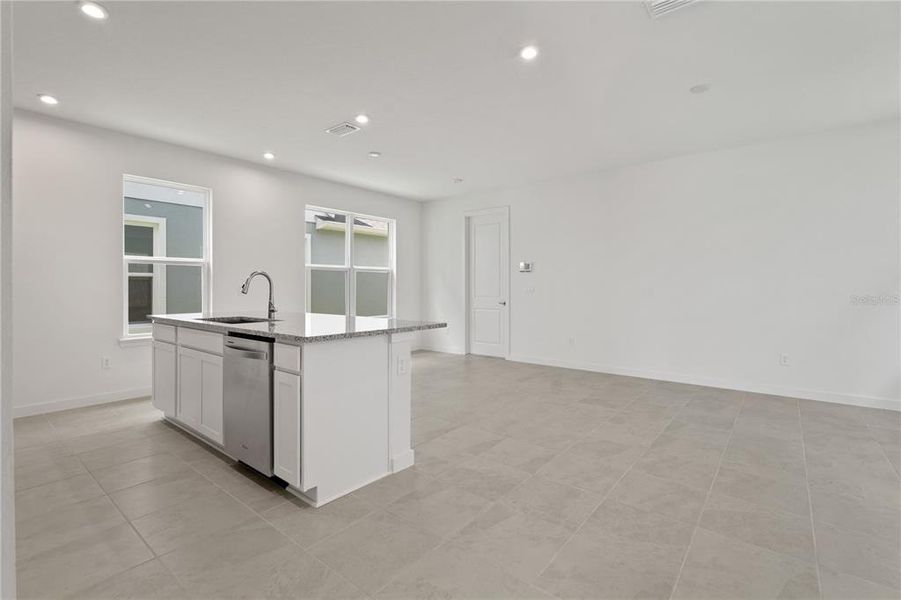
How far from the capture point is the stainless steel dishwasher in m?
2.38

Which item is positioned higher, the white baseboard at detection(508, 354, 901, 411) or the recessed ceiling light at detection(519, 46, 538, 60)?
the recessed ceiling light at detection(519, 46, 538, 60)

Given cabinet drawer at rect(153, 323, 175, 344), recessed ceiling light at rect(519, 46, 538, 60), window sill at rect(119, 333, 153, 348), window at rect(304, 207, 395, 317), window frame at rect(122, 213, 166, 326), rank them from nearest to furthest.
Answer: recessed ceiling light at rect(519, 46, 538, 60)
cabinet drawer at rect(153, 323, 175, 344)
window sill at rect(119, 333, 153, 348)
window frame at rect(122, 213, 166, 326)
window at rect(304, 207, 395, 317)

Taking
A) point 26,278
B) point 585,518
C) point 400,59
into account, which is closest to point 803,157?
point 400,59

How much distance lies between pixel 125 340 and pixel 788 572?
5.48m

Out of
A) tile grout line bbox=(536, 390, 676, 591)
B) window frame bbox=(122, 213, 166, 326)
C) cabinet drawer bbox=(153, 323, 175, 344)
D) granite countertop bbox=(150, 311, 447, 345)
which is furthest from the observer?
window frame bbox=(122, 213, 166, 326)

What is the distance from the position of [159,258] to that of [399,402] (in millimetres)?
3677

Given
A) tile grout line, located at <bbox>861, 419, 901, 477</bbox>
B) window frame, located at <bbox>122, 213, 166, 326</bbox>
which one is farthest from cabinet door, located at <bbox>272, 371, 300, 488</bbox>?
tile grout line, located at <bbox>861, 419, 901, 477</bbox>

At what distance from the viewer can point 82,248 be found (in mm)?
4074

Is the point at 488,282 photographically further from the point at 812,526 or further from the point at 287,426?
the point at 812,526

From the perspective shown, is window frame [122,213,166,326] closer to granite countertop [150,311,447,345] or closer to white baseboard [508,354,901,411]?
granite countertop [150,311,447,345]

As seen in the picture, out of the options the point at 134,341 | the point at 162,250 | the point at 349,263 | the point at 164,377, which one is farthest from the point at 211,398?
the point at 349,263

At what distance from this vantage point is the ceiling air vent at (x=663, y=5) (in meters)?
2.34

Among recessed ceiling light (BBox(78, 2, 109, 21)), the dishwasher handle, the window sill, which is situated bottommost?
the window sill

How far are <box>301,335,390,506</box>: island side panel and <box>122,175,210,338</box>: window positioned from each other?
3436 millimetres
